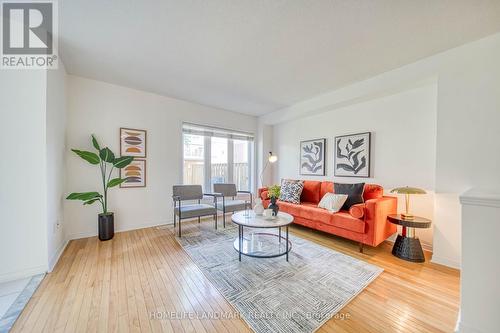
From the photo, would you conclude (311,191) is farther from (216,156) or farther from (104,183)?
(104,183)

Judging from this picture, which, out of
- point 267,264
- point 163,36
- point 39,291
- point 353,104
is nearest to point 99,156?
point 39,291

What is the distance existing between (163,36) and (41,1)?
0.97 meters

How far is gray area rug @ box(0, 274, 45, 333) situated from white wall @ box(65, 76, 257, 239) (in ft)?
4.02

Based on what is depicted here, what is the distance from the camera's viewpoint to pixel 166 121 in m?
3.77

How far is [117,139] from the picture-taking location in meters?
3.28

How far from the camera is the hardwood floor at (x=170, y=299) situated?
140 cm

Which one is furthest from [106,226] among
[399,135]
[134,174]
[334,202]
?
[399,135]

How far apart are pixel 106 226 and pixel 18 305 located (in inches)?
55.0

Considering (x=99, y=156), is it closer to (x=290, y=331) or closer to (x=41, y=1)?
(x=41, y=1)

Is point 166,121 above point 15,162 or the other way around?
above

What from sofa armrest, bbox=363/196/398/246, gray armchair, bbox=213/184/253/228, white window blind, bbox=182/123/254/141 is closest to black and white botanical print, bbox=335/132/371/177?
sofa armrest, bbox=363/196/398/246

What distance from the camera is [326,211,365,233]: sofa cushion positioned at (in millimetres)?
2541

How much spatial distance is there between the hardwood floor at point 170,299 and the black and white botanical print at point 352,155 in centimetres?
144

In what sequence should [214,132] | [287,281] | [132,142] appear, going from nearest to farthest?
[287,281], [132,142], [214,132]
